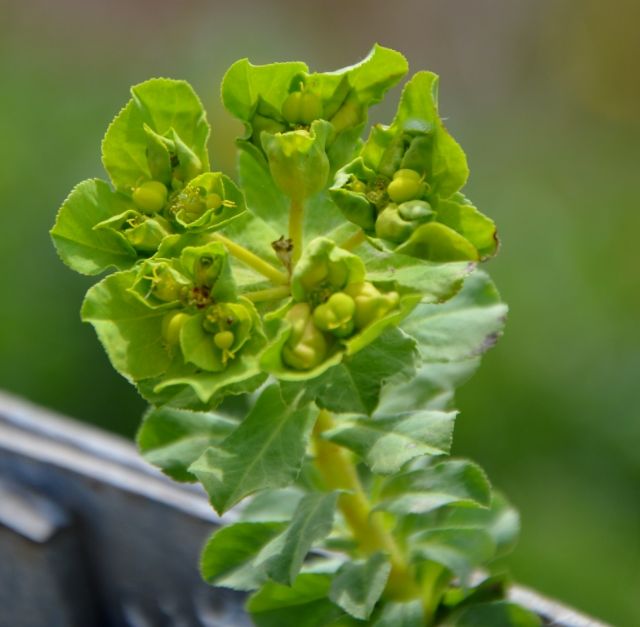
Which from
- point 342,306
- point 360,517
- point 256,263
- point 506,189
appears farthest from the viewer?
point 506,189

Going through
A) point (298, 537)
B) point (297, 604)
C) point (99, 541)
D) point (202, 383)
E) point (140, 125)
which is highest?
point (140, 125)

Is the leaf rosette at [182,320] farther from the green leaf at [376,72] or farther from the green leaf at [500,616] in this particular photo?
the green leaf at [500,616]

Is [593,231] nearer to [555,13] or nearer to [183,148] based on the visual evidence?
[555,13]

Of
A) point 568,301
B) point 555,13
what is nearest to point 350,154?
point 568,301

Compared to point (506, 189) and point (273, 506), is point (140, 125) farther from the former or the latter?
point (506, 189)

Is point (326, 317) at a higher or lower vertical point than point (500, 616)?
higher

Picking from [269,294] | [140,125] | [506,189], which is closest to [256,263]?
[269,294]

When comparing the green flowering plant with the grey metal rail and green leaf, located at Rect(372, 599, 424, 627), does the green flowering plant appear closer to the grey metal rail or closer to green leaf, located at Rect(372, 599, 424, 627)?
green leaf, located at Rect(372, 599, 424, 627)

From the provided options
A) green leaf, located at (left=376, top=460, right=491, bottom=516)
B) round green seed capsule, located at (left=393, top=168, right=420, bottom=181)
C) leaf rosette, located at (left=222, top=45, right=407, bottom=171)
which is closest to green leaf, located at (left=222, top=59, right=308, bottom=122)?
leaf rosette, located at (left=222, top=45, right=407, bottom=171)
